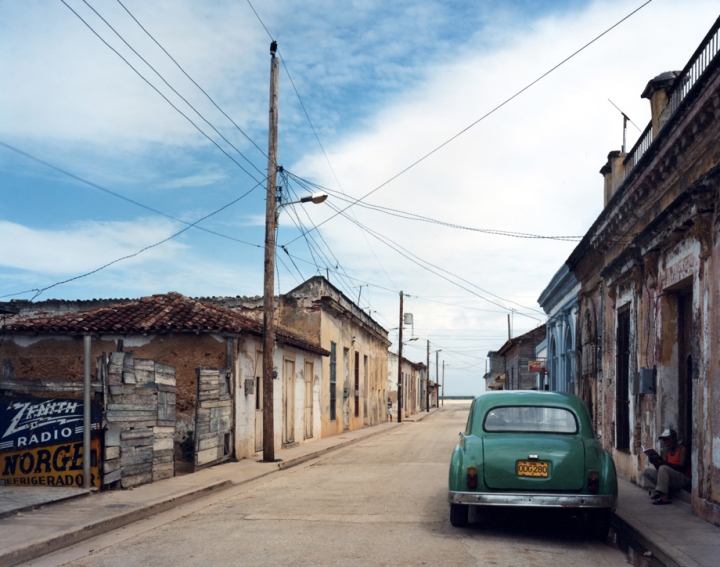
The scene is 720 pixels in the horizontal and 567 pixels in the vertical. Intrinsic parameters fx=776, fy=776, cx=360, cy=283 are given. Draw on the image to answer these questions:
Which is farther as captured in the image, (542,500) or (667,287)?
(667,287)

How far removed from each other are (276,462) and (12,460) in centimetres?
715

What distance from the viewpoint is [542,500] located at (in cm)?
798

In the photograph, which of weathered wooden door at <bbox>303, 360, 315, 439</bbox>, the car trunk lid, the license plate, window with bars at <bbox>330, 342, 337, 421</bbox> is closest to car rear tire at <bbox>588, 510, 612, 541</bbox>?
the car trunk lid

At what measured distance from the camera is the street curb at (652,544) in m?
6.95

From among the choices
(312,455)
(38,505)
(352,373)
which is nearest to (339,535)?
(38,505)

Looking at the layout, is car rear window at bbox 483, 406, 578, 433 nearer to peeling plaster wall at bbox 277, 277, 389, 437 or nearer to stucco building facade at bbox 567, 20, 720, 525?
stucco building facade at bbox 567, 20, 720, 525

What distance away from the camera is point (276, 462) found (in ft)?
57.4

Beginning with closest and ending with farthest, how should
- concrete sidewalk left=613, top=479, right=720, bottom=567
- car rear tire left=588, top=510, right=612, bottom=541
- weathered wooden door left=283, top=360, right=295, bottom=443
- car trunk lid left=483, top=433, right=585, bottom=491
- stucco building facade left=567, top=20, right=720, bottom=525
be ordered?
concrete sidewalk left=613, top=479, right=720, bottom=567
car trunk lid left=483, top=433, right=585, bottom=491
car rear tire left=588, top=510, right=612, bottom=541
stucco building facade left=567, top=20, right=720, bottom=525
weathered wooden door left=283, top=360, right=295, bottom=443

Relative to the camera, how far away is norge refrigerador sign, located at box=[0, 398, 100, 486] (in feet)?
36.7

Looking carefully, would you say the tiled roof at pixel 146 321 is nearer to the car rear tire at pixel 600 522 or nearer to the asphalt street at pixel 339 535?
the asphalt street at pixel 339 535

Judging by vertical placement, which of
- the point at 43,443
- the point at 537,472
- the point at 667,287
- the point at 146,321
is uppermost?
the point at 667,287

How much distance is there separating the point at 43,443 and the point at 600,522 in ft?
25.4

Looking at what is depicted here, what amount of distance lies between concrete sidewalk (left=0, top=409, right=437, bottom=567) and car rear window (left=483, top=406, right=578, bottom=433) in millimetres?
4514

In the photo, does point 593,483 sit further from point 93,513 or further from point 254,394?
point 254,394
